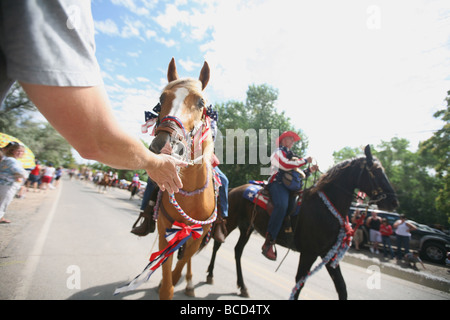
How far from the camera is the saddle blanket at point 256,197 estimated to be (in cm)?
454

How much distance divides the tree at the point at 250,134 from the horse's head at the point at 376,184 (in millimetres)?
13184

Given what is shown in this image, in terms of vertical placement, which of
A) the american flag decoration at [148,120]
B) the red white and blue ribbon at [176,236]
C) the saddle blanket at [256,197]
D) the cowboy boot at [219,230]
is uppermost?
the american flag decoration at [148,120]

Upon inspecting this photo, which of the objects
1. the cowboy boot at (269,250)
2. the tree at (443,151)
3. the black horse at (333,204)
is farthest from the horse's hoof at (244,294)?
the tree at (443,151)

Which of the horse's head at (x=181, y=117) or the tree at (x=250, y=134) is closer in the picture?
the horse's head at (x=181, y=117)

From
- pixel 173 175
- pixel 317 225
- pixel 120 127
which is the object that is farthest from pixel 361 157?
pixel 120 127

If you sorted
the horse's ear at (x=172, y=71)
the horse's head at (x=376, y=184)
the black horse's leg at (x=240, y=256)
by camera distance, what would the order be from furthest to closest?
the black horse's leg at (x=240, y=256)
the horse's head at (x=376, y=184)
the horse's ear at (x=172, y=71)

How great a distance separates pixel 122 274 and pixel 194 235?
9.52 ft

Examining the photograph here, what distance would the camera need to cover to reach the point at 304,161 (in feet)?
13.0

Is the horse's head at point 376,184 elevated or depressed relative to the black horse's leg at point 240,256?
elevated

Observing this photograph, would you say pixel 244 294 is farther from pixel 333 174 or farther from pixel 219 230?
pixel 333 174

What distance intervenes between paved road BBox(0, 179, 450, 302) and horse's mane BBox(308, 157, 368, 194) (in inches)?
78.1

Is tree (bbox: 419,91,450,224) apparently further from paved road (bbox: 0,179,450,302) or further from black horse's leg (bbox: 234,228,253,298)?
black horse's leg (bbox: 234,228,253,298)

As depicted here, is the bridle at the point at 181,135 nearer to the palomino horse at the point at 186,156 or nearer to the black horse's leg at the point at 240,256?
the palomino horse at the point at 186,156
